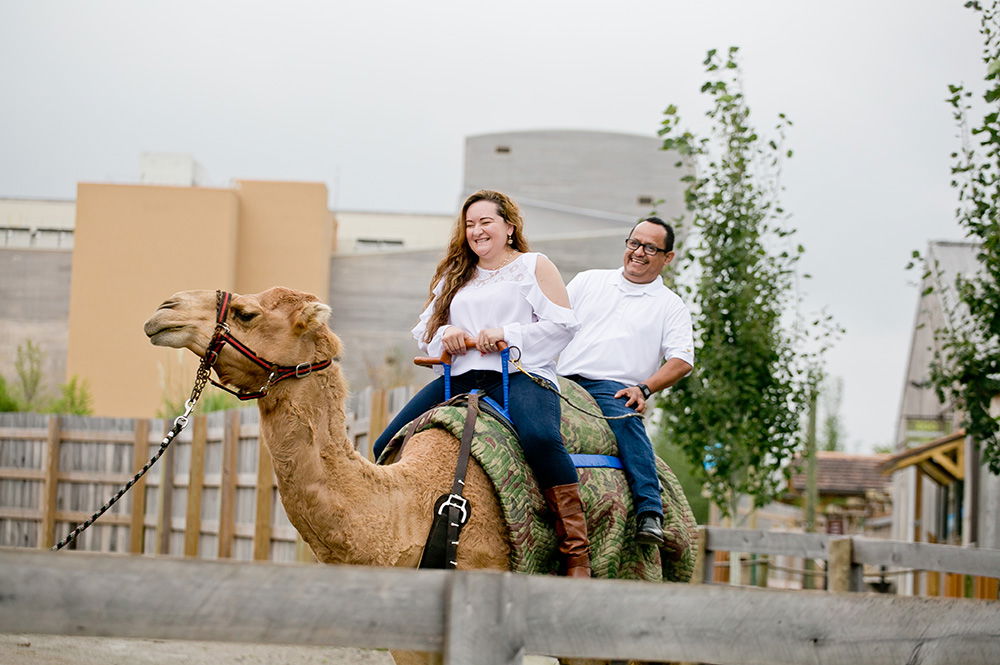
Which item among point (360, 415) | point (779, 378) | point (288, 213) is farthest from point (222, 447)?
point (288, 213)

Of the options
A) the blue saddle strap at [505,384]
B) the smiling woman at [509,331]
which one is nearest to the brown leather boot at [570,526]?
the smiling woman at [509,331]

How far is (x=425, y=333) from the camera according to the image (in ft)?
18.4

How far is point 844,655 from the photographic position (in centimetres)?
347

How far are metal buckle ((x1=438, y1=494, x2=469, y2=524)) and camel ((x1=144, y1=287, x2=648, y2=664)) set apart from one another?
0.07m

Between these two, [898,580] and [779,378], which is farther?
[898,580]

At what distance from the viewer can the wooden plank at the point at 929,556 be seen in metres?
7.84

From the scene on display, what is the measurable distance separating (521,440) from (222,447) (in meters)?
11.5

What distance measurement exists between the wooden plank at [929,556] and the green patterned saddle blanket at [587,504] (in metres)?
2.59

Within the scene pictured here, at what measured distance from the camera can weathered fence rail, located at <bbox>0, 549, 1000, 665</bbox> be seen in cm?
289

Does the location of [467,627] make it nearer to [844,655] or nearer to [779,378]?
[844,655]

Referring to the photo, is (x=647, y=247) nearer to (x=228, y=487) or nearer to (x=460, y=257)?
(x=460, y=257)

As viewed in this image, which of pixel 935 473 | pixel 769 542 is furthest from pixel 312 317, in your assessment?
pixel 935 473

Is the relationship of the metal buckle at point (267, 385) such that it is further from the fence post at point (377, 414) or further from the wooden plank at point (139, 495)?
the wooden plank at point (139, 495)

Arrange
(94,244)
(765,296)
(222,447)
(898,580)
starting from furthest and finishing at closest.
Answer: (94,244), (898,580), (222,447), (765,296)
